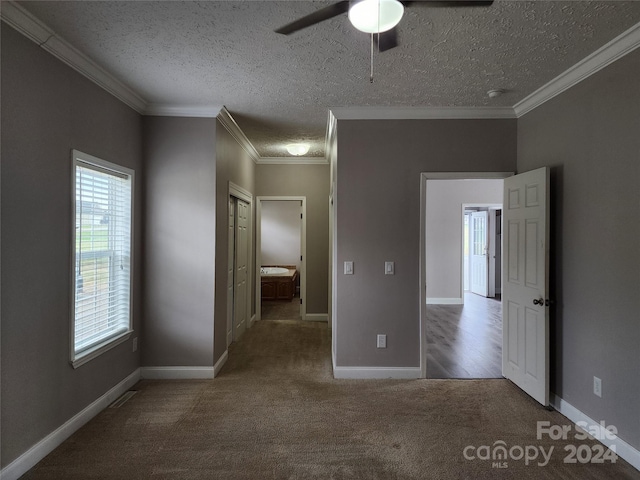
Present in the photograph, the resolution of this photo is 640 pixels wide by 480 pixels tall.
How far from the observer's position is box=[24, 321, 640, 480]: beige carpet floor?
82.3 inches

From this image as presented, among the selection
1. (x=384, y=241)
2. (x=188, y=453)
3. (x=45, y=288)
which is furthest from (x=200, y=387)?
(x=384, y=241)

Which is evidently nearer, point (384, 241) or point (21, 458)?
point (21, 458)

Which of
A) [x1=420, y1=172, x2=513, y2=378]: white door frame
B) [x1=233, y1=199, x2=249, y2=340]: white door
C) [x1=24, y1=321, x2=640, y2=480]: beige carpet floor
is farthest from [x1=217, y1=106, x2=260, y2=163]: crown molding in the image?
[x1=24, y1=321, x2=640, y2=480]: beige carpet floor

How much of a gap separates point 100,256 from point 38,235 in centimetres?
71

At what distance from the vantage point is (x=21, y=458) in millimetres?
2012

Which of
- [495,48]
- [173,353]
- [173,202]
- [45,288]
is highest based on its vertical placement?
[495,48]

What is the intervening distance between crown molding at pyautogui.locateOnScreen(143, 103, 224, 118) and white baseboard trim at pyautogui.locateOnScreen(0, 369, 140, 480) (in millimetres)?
2493

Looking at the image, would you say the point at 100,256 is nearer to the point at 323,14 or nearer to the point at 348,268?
the point at 348,268

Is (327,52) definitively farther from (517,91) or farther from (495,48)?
(517,91)

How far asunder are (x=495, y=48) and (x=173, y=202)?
294cm

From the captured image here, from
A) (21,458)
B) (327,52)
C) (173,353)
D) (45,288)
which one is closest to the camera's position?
(21,458)

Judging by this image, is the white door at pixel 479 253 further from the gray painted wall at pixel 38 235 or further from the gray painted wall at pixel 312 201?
the gray painted wall at pixel 38 235

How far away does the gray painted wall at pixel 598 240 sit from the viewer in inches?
85.9

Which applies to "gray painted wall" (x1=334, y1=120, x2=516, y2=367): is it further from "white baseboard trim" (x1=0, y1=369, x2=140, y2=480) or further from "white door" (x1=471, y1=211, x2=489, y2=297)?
"white door" (x1=471, y1=211, x2=489, y2=297)
